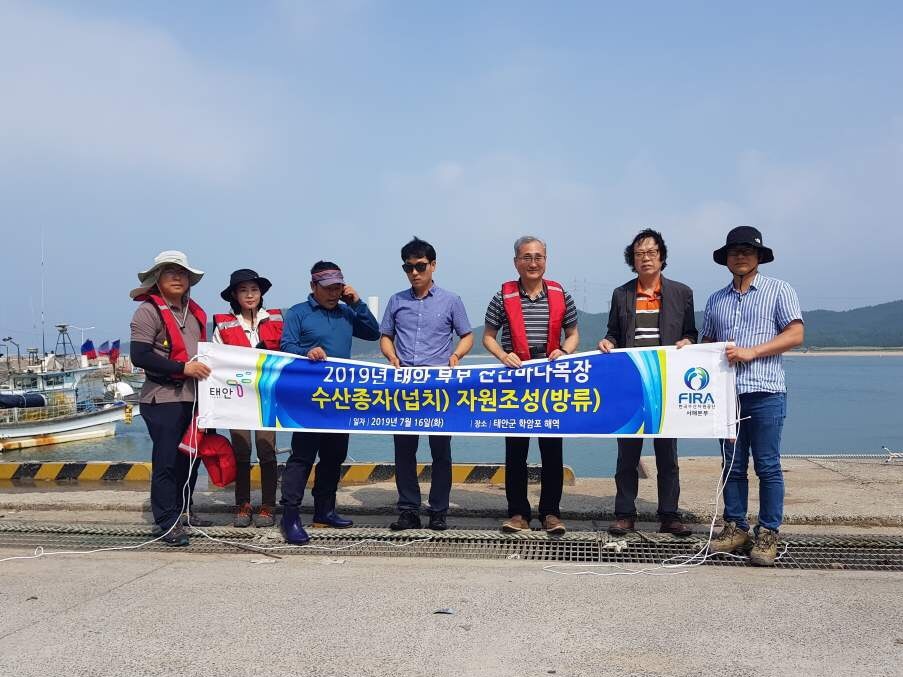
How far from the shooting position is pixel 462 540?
17.5 feet

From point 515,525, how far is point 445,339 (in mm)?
1463

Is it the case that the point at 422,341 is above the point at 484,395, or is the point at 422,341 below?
above

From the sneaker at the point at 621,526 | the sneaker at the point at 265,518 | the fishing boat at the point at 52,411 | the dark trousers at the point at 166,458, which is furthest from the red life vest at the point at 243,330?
the fishing boat at the point at 52,411

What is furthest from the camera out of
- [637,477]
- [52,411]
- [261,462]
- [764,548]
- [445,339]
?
[52,411]

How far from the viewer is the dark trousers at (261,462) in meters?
6.09

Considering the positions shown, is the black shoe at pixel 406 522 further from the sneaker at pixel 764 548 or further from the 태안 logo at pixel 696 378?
the sneaker at pixel 764 548

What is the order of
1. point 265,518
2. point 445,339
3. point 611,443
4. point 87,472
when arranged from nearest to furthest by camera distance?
point 445,339 < point 265,518 < point 87,472 < point 611,443

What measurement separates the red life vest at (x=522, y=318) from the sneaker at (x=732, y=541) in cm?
167

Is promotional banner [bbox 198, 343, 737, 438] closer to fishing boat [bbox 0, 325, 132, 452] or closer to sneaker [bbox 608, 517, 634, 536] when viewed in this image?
sneaker [bbox 608, 517, 634, 536]

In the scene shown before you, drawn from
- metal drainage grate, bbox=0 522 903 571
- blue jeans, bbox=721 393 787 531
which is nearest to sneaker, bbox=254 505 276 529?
metal drainage grate, bbox=0 522 903 571

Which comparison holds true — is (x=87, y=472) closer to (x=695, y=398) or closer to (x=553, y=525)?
(x=553, y=525)

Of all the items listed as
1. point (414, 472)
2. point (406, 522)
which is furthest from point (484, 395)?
point (406, 522)

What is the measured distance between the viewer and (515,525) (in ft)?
18.0

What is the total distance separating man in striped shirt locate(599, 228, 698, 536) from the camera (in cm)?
532
